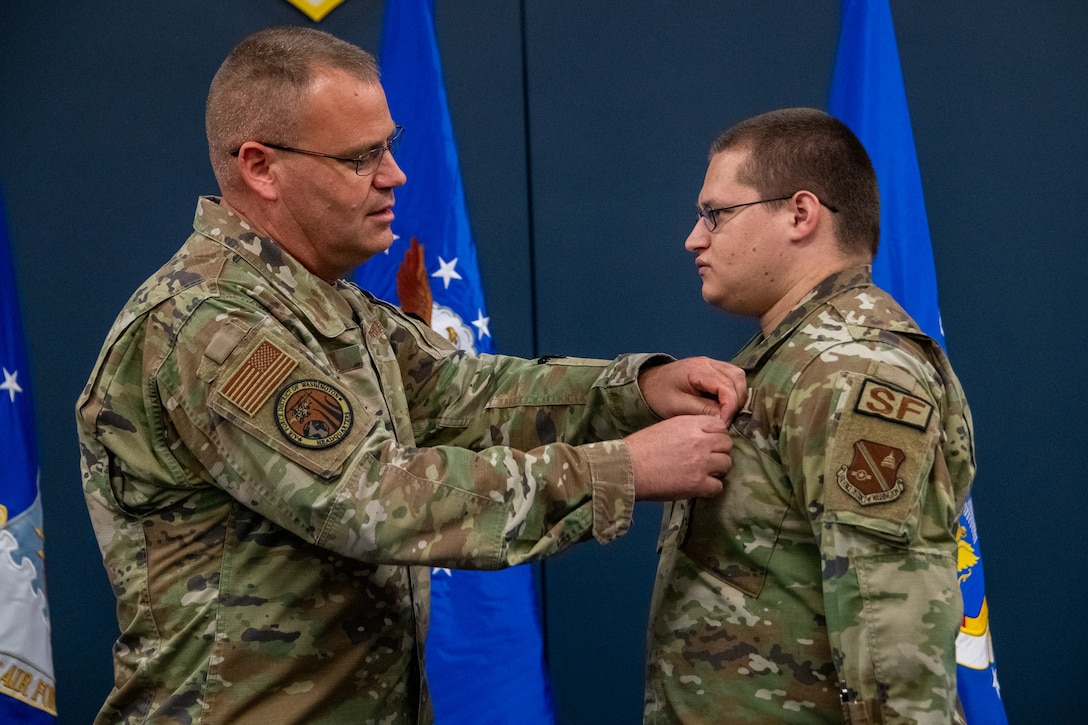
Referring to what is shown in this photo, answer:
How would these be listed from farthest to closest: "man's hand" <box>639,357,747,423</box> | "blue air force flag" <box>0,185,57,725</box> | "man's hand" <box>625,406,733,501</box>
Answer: "blue air force flag" <box>0,185,57,725</box>, "man's hand" <box>639,357,747,423</box>, "man's hand" <box>625,406,733,501</box>

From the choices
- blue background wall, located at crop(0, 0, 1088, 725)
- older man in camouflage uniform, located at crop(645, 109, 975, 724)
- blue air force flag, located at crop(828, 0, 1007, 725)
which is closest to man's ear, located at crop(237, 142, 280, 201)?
older man in camouflage uniform, located at crop(645, 109, 975, 724)

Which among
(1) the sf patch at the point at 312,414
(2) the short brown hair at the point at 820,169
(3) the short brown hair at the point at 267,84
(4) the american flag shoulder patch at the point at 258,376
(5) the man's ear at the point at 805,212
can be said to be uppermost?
(3) the short brown hair at the point at 267,84

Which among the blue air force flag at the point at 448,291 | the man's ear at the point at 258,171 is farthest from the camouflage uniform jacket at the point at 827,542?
the blue air force flag at the point at 448,291

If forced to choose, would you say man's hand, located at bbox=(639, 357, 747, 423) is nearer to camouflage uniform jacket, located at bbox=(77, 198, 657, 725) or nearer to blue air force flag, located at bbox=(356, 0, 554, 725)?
camouflage uniform jacket, located at bbox=(77, 198, 657, 725)

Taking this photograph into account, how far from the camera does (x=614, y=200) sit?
294cm

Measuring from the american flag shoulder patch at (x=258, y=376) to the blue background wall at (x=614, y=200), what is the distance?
150cm

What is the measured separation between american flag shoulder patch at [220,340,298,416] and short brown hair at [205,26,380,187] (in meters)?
0.41

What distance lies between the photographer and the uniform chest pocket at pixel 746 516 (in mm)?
1564

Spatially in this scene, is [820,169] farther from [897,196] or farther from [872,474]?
[897,196]

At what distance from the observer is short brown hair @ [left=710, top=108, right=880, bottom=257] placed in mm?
1706

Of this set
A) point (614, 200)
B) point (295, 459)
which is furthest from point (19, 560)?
point (614, 200)

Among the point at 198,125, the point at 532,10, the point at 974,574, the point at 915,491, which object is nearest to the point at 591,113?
the point at 532,10

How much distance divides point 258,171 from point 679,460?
0.82 metres

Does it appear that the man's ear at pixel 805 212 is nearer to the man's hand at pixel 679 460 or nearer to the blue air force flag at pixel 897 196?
the man's hand at pixel 679 460
